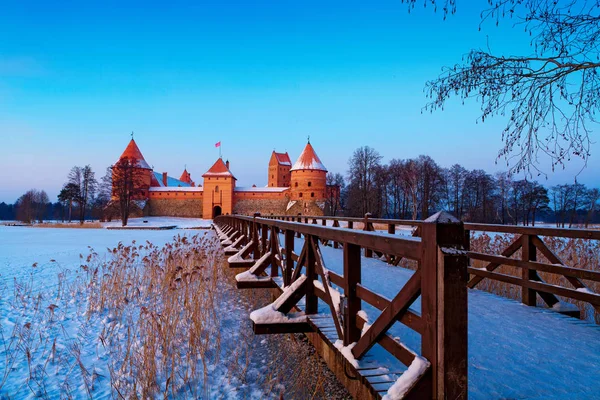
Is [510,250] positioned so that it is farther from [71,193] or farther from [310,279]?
[71,193]

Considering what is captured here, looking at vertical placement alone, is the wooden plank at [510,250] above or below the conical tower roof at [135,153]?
below

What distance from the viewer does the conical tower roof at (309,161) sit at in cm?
5016

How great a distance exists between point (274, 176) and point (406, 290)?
2711 inches

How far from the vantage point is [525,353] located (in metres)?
2.39

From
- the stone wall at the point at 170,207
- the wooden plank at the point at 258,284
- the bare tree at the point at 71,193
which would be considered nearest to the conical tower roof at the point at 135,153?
the stone wall at the point at 170,207

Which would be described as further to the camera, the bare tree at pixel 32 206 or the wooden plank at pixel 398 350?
the bare tree at pixel 32 206

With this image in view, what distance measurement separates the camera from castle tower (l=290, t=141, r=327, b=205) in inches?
1948

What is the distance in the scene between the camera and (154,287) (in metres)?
6.23

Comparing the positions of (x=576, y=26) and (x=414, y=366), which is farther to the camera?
(x=576, y=26)

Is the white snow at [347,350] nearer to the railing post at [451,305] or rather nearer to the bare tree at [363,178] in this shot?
the railing post at [451,305]

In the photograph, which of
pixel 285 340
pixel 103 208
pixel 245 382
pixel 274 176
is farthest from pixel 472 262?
pixel 274 176

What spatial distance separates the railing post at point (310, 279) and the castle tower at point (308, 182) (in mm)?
46042

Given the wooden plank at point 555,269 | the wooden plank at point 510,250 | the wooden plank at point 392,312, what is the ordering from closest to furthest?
the wooden plank at point 392,312
the wooden plank at point 555,269
the wooden plank at point 510,250

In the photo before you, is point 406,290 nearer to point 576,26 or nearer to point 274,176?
point 576,26
